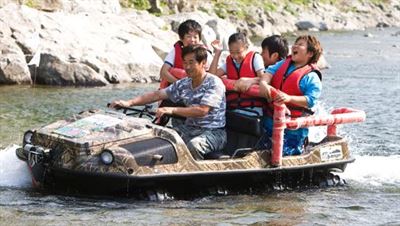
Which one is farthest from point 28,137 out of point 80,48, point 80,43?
point 80,43

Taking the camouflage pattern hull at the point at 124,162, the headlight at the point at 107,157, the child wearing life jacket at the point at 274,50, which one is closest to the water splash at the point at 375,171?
the camouflage pattern hull at the point at 124,162

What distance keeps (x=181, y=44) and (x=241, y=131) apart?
5.62 ft

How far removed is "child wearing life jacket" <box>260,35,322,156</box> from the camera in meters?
10.0

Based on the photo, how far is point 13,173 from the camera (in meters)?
10.3

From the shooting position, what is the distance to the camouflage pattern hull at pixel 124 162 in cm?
902

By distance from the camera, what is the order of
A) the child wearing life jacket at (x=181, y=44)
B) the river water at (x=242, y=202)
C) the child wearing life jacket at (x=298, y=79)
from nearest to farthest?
the river water at (x=242, y=202) → the child wearing life jacket at (x=298, y=79) → the child wearing life jacket at (x=181, y=44)

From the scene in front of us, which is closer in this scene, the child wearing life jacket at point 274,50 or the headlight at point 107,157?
the headlight at point 107,157

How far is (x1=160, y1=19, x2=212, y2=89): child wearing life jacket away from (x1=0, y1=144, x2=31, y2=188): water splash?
→ 92.0 inches

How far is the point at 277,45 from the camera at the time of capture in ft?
35.4

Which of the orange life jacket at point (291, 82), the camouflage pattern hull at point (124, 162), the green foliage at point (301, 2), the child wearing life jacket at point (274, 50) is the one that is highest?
the green foliage at point (301, 2)

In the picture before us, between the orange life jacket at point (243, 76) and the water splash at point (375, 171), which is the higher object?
the orange life jacket at point (243, 76)

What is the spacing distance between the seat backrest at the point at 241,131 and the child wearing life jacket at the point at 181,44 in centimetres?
84

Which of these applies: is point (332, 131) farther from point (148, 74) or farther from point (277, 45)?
point (148, 74)

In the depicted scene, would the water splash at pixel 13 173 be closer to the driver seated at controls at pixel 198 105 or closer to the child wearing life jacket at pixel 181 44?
the driver seated at controls at pixel 198 105
